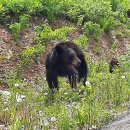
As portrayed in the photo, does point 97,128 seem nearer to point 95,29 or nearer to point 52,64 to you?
point 52,64

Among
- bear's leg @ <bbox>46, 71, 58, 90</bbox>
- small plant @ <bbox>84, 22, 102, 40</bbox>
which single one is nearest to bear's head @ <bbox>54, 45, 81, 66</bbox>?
bear's leg @ <bbox>46, 71, 58, 90</bbox>

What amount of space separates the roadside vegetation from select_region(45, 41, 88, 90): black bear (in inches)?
9.2

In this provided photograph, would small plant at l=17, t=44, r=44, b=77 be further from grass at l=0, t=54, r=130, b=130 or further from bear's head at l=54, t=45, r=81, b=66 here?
grass at l=0, t=54, r=130, b=130

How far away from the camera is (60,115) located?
754 cm

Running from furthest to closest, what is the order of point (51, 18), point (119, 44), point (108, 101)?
point (119, 44) → point (51, 18) → point (108, 101)

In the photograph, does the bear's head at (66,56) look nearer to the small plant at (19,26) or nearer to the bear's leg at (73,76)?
the bear's leg at (73,76)

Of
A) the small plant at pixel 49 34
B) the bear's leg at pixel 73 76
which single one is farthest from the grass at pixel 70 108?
the small plant at pixel 49 34

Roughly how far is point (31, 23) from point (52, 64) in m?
4.32

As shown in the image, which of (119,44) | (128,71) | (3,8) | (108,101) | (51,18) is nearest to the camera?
(108,101)

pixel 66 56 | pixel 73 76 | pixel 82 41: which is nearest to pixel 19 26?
pixel 82 41

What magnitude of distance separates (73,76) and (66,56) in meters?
0.42

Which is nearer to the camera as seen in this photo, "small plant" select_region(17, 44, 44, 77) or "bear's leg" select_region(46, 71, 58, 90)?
"bear's leg" select_region(46, 71, 58, 90)

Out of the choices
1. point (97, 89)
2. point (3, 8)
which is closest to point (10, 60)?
point (3, 8)

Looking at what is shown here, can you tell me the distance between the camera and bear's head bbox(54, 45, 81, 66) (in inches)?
423
